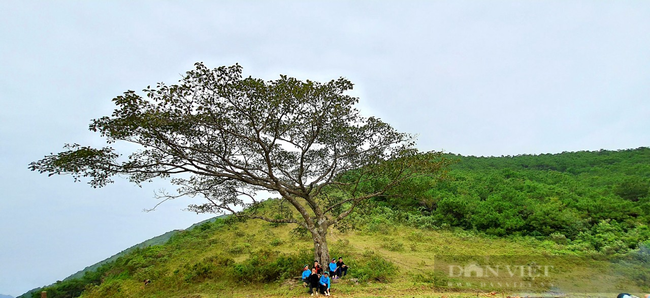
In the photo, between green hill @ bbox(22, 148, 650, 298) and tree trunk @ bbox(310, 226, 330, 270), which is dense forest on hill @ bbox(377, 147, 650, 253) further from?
tree trunk @ bbox(310, 226, 330, 270)

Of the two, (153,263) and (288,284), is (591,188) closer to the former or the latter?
(288,284)

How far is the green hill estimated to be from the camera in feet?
40.2

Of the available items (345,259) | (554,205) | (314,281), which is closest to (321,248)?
(314,281)

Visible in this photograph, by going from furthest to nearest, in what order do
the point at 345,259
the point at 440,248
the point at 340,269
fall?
1. the point at 440,248
2. the point at 345,259
3. the point at 340,269

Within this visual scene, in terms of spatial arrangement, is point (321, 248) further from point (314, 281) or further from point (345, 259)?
point (345, 259)

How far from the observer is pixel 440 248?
1811cm

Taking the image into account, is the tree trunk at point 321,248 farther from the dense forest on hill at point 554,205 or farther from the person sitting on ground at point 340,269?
the dense forest on hill at point 554,205

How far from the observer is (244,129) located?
11.7m

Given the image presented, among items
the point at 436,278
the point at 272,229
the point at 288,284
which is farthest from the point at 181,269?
the point at 436,278

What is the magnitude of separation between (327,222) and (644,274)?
38.7ft

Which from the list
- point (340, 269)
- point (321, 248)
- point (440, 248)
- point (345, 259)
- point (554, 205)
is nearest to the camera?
point (321, 248)

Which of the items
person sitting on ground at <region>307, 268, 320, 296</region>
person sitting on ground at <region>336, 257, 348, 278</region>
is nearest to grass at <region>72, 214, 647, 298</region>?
person sitting on ground at <region>336, 257, 348, 278</region>

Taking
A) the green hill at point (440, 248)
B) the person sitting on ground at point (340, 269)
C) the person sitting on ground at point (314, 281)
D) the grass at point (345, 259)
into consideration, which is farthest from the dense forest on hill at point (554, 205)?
the person sitting on ground at point (314, 281)

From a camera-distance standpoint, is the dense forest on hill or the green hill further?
the dense forest on hill
